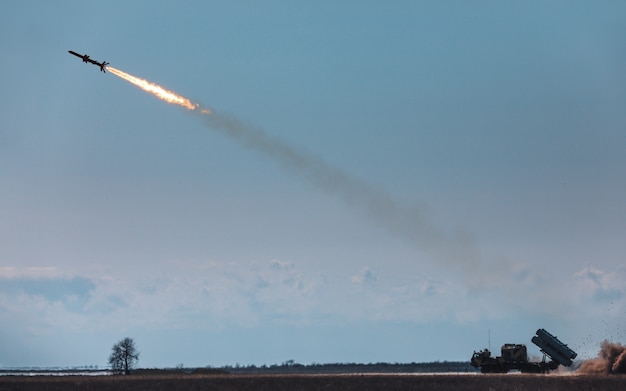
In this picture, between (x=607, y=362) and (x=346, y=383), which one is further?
(x=607, y=362)

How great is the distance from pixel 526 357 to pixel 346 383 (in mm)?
25045

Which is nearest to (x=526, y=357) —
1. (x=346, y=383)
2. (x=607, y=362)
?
(x=607, y=362)

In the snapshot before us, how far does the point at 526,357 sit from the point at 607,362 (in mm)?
8925

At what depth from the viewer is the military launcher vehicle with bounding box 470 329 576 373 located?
100m

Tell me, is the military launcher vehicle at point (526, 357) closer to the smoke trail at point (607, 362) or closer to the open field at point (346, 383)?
the smoke trail at point (607, 362)

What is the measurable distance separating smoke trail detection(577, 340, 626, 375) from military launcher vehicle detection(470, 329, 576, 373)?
200 centimetres

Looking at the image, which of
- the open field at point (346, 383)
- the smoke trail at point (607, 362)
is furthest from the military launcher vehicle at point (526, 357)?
the open field at point (346, 383)

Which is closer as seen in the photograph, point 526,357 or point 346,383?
point 346,383

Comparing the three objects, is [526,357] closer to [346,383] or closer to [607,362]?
[607,362]

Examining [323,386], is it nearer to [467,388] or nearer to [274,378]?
[274,378]

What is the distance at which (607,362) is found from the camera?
98.0m

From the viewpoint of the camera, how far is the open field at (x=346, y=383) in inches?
3398

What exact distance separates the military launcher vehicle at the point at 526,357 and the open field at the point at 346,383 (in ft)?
33.2

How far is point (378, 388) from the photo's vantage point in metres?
86.4
